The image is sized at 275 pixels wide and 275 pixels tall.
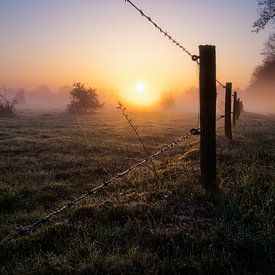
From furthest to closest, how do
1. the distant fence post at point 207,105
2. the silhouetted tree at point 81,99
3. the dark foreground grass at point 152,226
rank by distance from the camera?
the silhouetted tree at point 81,99 < the distant fence post at point 207,105 < the dark foreground grass at point 152,226

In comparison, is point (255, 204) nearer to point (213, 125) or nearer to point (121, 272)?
point (213, 125)

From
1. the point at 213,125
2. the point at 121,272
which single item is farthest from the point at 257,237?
the point at 213,125

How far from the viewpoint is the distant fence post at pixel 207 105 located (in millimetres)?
7555

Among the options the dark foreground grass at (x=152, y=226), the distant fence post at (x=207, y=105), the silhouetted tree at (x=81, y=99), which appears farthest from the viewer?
the silhouetted tree at (x=81, y=99)

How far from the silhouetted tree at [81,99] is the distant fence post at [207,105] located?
70641mm

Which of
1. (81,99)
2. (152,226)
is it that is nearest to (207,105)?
(152,226)

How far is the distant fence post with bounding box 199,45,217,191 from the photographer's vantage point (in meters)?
7.55

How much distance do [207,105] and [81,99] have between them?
72.4 meters

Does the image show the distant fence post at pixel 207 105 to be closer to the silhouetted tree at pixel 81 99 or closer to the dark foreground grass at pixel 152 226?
the dark foreground grass at pixel 152 226

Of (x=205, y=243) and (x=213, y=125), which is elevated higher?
(x=213, y=125)

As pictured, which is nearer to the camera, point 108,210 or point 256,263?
point 256,263

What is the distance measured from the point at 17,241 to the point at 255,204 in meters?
3.93

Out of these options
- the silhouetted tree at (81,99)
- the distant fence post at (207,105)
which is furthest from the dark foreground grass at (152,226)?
the silhouetted tree at (81,99)

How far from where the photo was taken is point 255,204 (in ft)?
23.6
